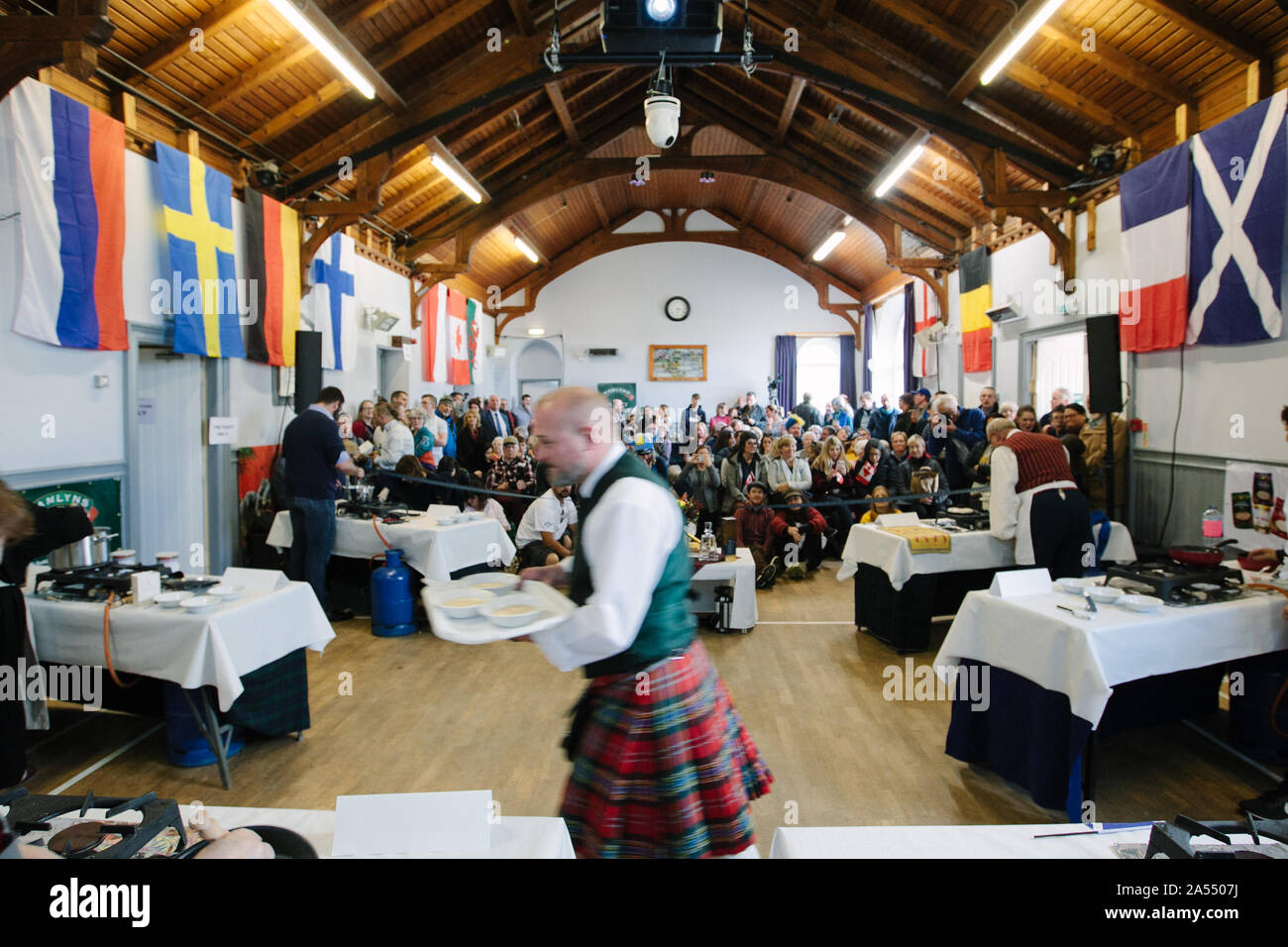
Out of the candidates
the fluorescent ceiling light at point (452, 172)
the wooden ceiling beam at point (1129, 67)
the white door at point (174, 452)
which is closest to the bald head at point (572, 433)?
the white door at point (174, 452)

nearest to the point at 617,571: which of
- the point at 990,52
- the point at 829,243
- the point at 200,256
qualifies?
the point at 200,256

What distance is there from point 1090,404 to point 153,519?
747 cm

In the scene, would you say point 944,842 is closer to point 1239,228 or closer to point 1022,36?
point 1239,228

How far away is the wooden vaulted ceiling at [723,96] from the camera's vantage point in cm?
565

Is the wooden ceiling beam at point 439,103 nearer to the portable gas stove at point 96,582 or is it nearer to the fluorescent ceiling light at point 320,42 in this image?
the fluorescent ceiling light at point 320,42

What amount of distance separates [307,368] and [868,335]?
11959mm

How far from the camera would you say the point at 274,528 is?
242 inches

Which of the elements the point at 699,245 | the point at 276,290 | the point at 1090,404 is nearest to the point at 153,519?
the point at 276,290

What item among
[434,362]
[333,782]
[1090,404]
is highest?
[434,362]

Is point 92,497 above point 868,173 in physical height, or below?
below

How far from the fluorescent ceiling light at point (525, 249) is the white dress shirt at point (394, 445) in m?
6.86

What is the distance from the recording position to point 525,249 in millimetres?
14281
